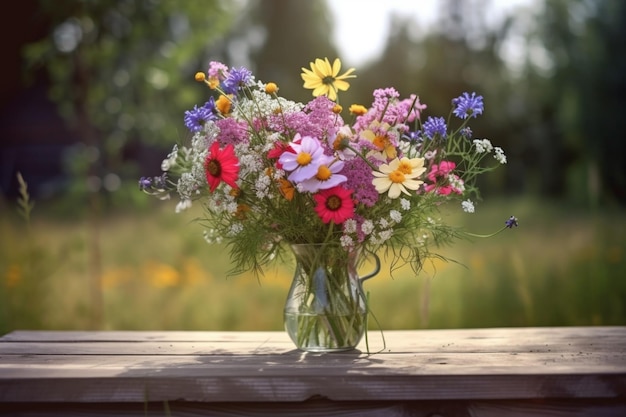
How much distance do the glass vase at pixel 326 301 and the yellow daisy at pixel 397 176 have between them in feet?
0.80

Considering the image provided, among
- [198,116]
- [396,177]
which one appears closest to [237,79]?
[198,116]

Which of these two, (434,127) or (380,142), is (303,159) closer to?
(380,142)

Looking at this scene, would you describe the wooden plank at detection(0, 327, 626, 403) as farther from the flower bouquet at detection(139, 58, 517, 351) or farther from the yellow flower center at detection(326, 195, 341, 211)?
the yellow flower center at detection(326, 195, 341, 211)

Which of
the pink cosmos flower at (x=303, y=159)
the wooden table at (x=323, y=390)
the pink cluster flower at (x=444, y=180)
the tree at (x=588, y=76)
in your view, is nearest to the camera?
the wooden table at (x=323, y=390)

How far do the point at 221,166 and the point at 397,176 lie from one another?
17.1 inches

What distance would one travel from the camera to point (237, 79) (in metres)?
2.15

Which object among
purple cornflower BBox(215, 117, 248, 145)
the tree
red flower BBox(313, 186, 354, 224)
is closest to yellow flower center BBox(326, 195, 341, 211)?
red flower BBox(313, 186, 354, 224)

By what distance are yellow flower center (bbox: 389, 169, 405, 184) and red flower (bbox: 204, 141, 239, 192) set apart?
15.0 inches

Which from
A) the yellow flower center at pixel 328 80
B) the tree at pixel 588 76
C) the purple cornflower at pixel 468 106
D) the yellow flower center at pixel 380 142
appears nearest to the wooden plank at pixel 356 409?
the yellow flower center at pixel 380 142

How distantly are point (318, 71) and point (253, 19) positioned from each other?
68.4ft

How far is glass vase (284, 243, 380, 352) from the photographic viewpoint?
2.15 meters

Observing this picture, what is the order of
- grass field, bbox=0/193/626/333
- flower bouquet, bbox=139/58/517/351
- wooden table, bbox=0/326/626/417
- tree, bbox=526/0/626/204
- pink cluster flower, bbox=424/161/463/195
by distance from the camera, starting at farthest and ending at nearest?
tree, bbox=526/0/626/204 < grass field, bbox=0/193/626/333 < pink cluster flower, bbox=424/161/463/195 < flower bouquet, bbox=139/58/517/351 < wooden table, bbox=0/326/626/417

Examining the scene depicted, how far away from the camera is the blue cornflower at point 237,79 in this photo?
215 centimetres

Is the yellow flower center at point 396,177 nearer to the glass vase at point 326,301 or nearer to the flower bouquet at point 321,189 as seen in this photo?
the flower bouquet at point 321,189
